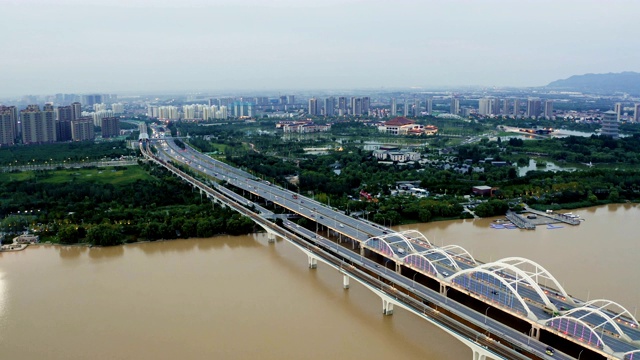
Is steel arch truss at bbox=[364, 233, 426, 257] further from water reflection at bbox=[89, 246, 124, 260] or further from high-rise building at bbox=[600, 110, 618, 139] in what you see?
high-rise building at bbox=[600, 110, 618, 139]

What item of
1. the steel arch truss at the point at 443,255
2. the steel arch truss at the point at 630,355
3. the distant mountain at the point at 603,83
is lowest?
the steel arch truss at the point at 630,355

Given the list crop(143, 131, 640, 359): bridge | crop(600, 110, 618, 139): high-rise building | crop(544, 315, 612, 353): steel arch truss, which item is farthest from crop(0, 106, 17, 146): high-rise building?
crop(600, 110, 618, 139): high-rise building

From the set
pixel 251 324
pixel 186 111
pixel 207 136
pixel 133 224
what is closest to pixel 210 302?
pixel 251 324

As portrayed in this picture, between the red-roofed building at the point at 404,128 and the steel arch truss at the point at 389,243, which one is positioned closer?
the steel arch truss at the point at 389,243

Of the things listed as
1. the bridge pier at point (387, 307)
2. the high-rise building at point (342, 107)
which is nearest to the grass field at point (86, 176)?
the bridge pier at point (387, 307)

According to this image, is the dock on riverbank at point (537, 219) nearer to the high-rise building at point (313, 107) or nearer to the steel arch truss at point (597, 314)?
the steel arch truss at point (597, 314)
